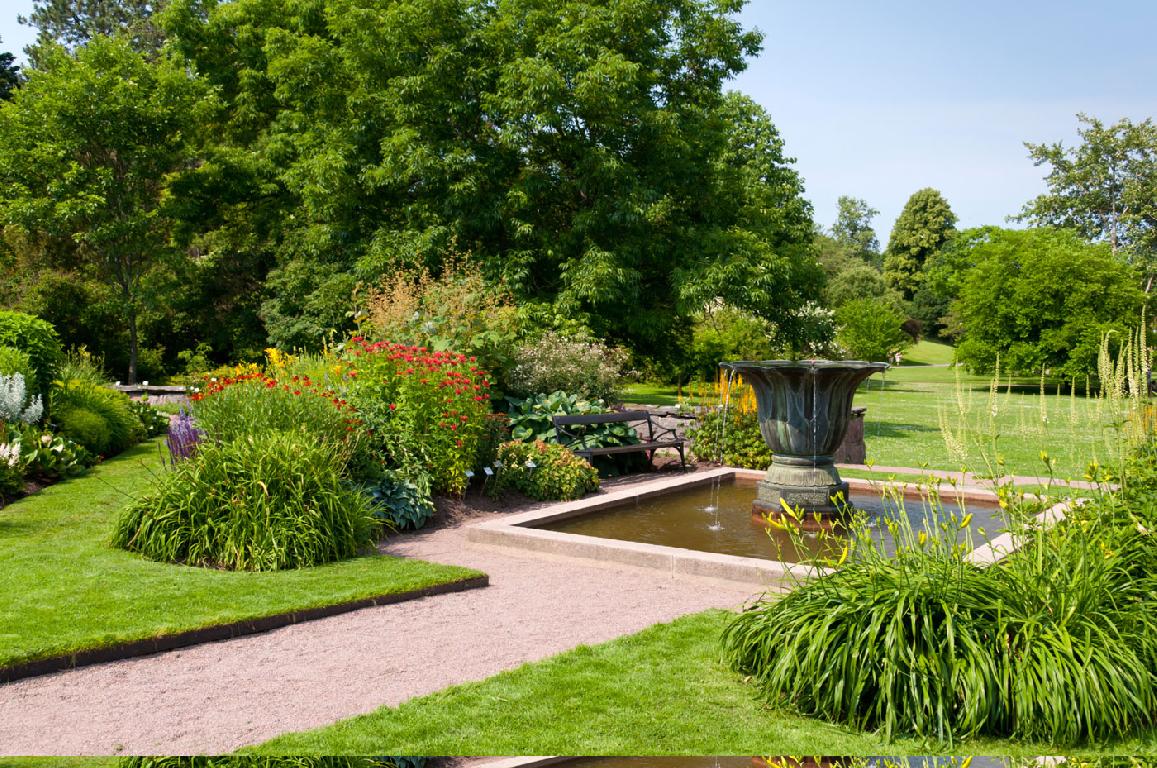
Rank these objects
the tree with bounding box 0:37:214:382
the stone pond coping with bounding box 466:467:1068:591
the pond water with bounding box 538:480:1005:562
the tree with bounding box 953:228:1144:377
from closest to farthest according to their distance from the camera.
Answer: the stone pond coping with bounding box 466:467:1068:591, the pond water with bounding box 538:480:1005:562, the tree with bounding box 0:37:214:382, the tree with bounding box 953:228:1144:377

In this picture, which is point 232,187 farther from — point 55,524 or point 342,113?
point 55,524

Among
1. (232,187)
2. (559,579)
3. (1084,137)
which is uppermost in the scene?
(1084,137)

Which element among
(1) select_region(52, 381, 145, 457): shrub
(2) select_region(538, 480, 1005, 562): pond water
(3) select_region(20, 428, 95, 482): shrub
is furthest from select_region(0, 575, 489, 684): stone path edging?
(1) select_region(52, 381, 145, 457): shrub

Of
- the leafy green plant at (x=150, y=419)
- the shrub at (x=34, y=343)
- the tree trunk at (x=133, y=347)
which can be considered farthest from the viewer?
the tree trunk at (x=133, y=347)

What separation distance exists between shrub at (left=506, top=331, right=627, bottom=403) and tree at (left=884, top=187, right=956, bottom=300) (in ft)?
187

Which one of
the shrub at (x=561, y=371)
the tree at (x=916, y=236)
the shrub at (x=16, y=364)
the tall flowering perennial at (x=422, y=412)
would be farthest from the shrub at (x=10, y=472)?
the tree at (x=916, y=236)

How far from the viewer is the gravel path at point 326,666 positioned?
4.32m

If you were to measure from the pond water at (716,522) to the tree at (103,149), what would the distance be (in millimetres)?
15457

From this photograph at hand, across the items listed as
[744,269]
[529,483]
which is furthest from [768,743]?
[744,269]

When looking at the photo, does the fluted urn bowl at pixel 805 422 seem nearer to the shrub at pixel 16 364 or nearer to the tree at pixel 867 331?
the shrub at pixel 16 364

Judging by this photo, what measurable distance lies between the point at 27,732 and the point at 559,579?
388 cm

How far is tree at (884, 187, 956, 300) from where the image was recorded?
66812 millimetres

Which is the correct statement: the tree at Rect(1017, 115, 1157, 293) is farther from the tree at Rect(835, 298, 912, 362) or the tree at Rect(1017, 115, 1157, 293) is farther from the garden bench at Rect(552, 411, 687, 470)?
the garden bench at Rect(552, 411, 687, 470)

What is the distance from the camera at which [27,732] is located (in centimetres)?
427
